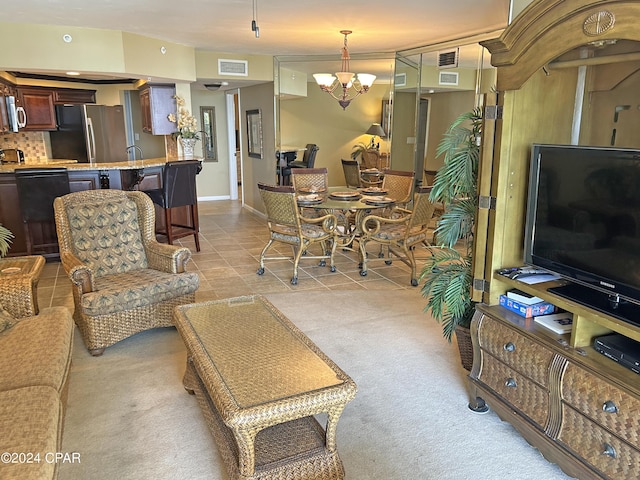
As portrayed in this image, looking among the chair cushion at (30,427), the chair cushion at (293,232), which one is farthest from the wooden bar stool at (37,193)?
the chair cushion at (30,427)

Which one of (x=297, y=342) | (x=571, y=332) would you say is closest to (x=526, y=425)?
(x=571, y=332)

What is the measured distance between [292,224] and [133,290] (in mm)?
1826

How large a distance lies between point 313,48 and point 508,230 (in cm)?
491

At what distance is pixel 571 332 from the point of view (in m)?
2.04

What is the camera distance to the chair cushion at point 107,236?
11.7 feet

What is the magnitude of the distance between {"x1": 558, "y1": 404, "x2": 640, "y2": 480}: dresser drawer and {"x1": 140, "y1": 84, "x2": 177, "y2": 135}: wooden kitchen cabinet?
21.2 ft

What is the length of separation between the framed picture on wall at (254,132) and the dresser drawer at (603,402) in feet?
21.7

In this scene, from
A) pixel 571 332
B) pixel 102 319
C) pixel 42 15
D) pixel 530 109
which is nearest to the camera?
pixel 571 332

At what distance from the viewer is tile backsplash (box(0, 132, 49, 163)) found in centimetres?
780

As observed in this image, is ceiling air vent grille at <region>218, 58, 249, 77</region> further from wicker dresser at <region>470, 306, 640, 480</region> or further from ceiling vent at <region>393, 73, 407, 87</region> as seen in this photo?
wicker dresser at <region>470, 306, 640, 480</region>

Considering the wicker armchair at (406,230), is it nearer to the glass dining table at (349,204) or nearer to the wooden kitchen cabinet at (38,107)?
the glass dining table at (349,204)

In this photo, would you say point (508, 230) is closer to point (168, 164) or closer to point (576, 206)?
point (576, 206)

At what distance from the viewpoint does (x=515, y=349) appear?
2232 mm

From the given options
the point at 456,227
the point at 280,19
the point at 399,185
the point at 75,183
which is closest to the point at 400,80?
the point at 399,185
